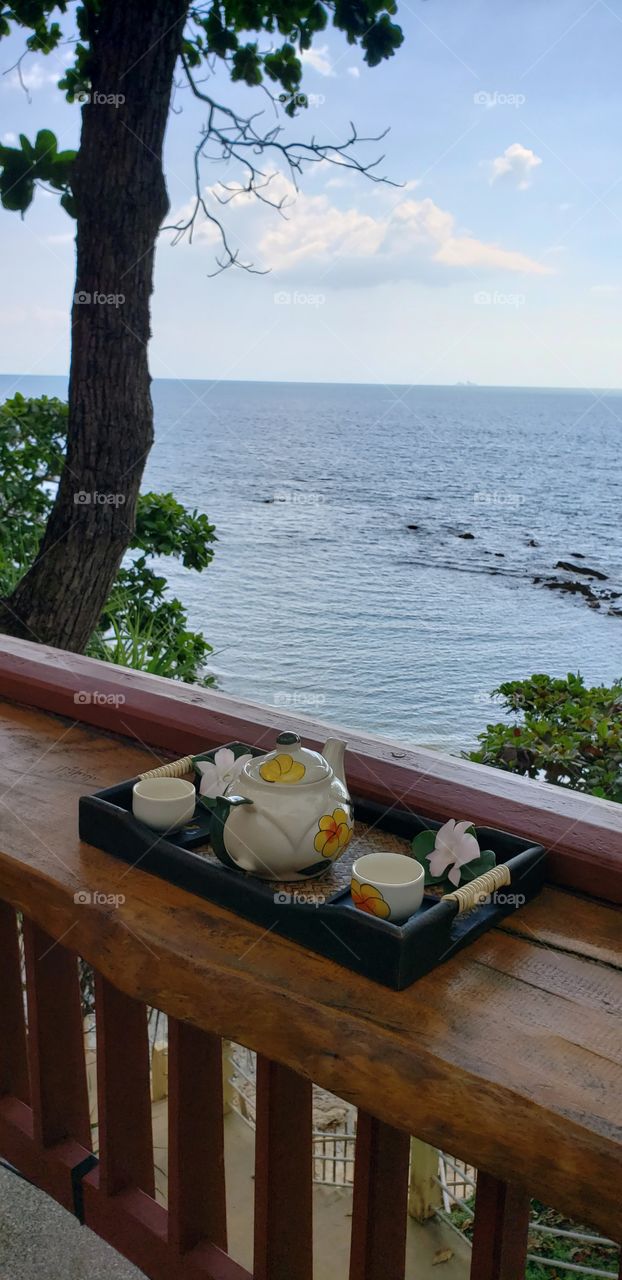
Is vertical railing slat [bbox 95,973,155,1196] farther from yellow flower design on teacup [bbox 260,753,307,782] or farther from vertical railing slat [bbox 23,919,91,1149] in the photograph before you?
yellow flower design on teacup [bbox 260,753,307,782]

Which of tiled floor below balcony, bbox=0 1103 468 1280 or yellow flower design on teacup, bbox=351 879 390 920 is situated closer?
yellow flower design on teacup, bbox=351 879 390 920

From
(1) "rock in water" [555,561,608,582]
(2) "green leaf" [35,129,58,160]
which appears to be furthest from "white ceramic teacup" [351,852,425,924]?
(1) "rock in water" [555,561,608,582]

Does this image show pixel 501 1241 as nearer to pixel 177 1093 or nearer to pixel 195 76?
pixel 177 1093

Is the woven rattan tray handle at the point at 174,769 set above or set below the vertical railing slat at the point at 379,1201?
above

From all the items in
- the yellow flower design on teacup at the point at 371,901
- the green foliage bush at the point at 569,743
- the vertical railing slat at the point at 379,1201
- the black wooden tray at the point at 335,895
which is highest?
the yellow flower design on teacup at the point at 371,901

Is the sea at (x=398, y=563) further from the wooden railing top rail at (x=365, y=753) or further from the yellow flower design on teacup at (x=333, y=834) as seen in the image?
the yellow flower design on teacup at (x=333, y=834)

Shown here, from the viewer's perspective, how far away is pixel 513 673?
6.19m

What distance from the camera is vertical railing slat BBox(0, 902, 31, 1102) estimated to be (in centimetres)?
98

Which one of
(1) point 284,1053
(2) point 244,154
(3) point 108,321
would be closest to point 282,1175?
(1) point 284,1053

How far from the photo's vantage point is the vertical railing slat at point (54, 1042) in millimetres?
878

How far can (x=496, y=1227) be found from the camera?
0.61 meters

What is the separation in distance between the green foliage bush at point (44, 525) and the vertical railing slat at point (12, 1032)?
245 cm

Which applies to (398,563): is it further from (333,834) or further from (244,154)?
(333,834)

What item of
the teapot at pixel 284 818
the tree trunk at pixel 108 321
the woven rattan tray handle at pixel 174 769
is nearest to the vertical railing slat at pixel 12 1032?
the woven rattan tray handle at pixel 174 769
